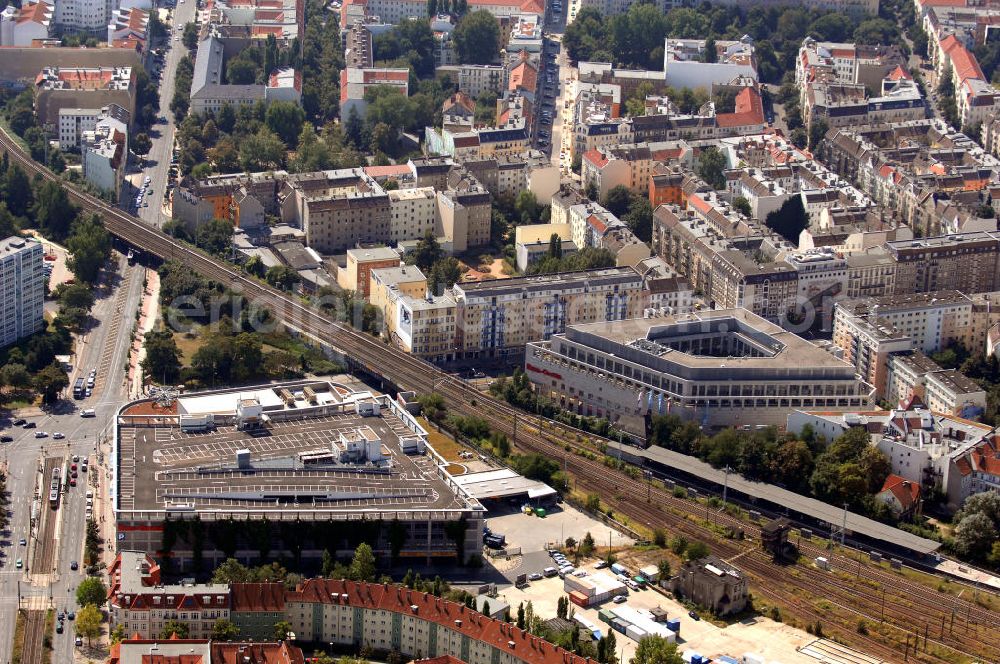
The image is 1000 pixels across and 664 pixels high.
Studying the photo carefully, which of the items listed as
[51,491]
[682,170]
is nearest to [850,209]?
[682,170]

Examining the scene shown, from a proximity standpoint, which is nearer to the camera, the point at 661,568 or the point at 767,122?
the point at 661,568

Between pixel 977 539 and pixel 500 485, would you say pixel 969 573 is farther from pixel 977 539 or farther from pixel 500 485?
pixel 500 485

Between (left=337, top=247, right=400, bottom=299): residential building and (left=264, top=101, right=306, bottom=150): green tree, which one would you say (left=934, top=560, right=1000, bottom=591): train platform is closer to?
(left=337, top=247, right=400, bottom=299): residential building

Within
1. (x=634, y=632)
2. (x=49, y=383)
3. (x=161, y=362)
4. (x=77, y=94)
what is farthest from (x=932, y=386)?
(x=77, y=94)

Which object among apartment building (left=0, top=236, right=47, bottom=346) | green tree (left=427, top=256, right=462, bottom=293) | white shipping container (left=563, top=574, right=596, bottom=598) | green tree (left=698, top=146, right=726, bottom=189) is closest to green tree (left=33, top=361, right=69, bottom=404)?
apartment building (left=0, top=236, right=47, bottom=346)

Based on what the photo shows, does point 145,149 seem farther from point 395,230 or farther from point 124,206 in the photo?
point 395,230

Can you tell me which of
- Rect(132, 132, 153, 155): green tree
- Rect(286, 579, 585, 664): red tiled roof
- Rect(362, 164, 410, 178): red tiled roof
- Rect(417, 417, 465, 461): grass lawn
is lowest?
Rect(286, 579, 585, 664): red tiled roof
